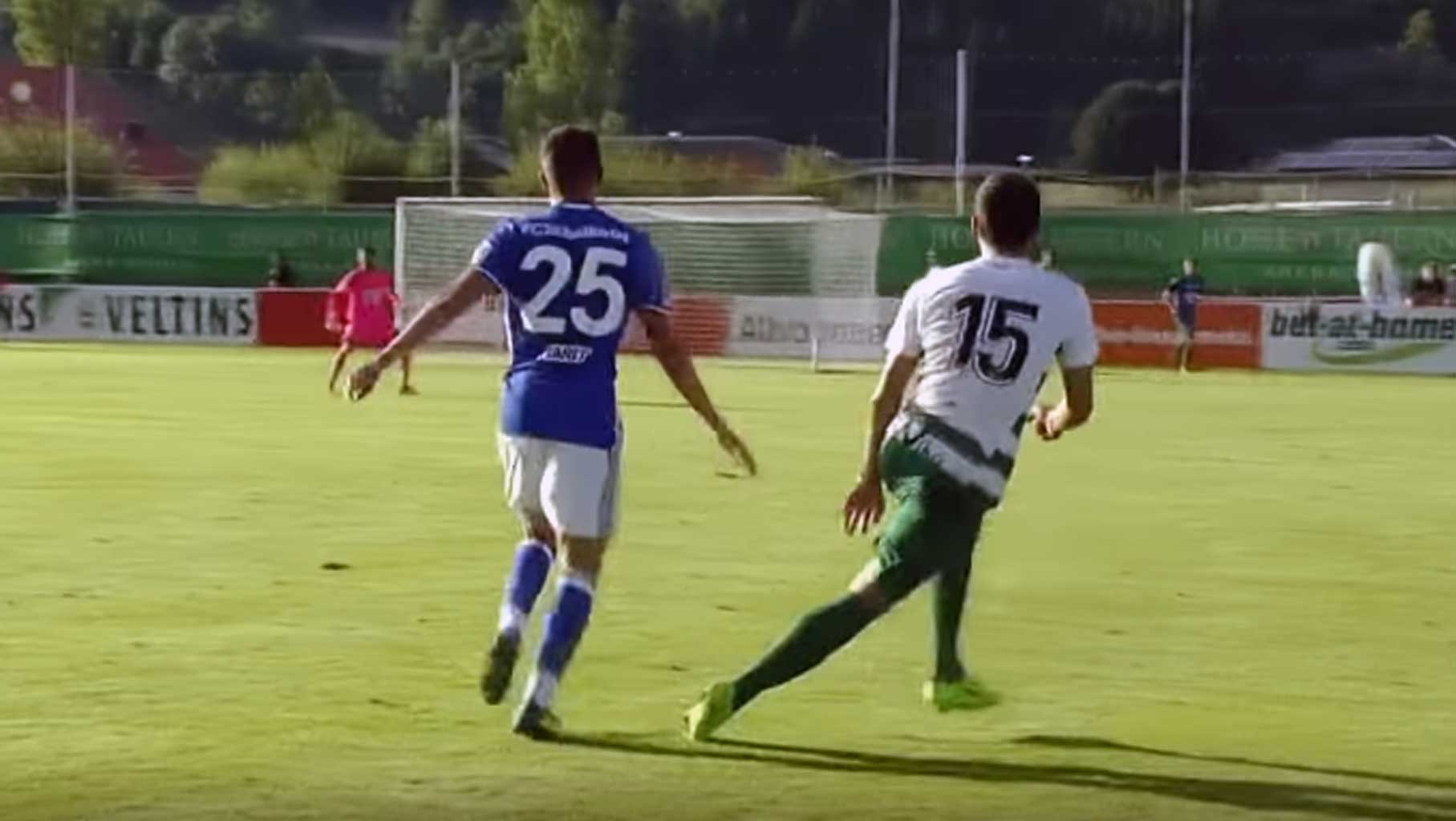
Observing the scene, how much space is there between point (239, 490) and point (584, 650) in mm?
7442

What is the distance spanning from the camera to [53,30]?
77.9 meters

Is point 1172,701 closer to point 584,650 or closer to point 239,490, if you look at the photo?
point 584,650

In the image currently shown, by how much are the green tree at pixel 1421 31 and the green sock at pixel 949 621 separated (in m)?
66.2

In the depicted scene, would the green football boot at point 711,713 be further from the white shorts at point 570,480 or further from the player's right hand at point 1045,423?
the player's right hand at point 1045,423

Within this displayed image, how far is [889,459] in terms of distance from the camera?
8.48 m

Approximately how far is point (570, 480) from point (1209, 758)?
2.13 m

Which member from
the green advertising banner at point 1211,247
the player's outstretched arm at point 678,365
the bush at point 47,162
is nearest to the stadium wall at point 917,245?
the green advertising banner at point 1211,247

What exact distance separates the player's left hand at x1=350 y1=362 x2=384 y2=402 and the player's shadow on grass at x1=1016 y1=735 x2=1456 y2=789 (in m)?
2.34

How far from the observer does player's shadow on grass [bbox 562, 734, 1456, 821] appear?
7801mm

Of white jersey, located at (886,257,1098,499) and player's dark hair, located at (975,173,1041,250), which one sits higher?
player's dark hair, located at (975,173,1041,250)

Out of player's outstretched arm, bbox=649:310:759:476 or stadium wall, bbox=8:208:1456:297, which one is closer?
player's outstretched arm, bbox=649:310:759:476

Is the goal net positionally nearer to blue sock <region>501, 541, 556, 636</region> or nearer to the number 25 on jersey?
blue sock <region>501, 541, 556, 636</region>

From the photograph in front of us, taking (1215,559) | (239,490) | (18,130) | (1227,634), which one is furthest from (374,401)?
(18,130)

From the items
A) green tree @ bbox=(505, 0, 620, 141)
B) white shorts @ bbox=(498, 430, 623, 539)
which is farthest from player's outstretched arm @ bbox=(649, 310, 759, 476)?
green tree @ bbox=(505, 0, 620, 141)
